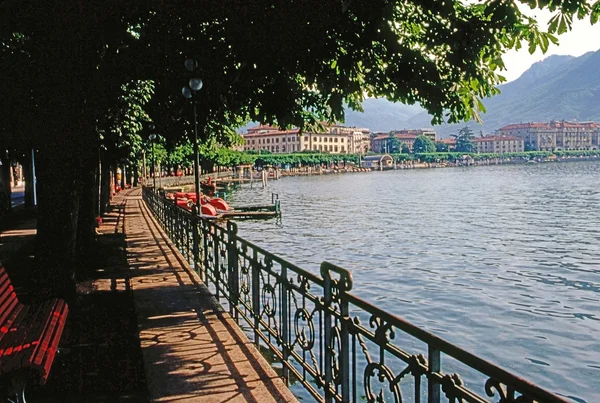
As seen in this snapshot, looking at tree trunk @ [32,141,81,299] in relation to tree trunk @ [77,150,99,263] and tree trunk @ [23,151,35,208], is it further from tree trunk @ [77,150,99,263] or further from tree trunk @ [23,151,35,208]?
tree trunk @ [23,151,35,208]

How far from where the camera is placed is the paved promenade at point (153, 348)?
5211mm

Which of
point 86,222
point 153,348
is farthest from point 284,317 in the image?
point 86,222

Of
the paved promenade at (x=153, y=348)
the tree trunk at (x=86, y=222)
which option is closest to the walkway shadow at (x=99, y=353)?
the paved promenade at (x=153, y=348)

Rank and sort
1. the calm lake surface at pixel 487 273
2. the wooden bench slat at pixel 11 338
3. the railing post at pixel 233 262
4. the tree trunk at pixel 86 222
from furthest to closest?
the calm lake surface at pixel 487 273, the tree trunk at pixel 86 222, the railing post at pixel 233 262, the wooden bench slat at pixel 11 338

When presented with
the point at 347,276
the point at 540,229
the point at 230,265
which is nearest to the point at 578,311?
the point at 230,265

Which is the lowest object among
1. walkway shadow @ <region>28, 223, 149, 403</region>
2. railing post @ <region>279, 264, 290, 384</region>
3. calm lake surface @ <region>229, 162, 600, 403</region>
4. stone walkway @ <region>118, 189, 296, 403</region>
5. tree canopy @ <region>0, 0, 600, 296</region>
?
calm lake surface @ <region>229, 162, 600, 403</region>

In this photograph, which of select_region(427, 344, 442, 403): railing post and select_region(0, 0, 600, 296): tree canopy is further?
select_region(0, 0, 600, 296): tree canopy

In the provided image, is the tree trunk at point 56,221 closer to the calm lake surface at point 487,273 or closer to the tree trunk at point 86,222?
the tree trunk at point 86,222

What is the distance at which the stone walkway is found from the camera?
16.9 ft

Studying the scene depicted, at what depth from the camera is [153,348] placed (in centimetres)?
641

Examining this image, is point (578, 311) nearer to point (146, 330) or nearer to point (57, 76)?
point (146, 330)

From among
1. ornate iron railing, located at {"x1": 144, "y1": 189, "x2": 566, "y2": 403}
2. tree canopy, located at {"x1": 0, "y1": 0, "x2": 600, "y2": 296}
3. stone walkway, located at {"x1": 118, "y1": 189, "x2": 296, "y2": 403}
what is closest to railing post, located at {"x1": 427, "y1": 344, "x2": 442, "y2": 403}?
ornate iron railing, located at {"x1": 144, "y1": 189, "x2": 566, "y2": 403}

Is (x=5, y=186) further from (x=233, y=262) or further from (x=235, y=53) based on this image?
(x=233, y=262)

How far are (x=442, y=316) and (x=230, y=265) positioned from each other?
8719 millimetres
